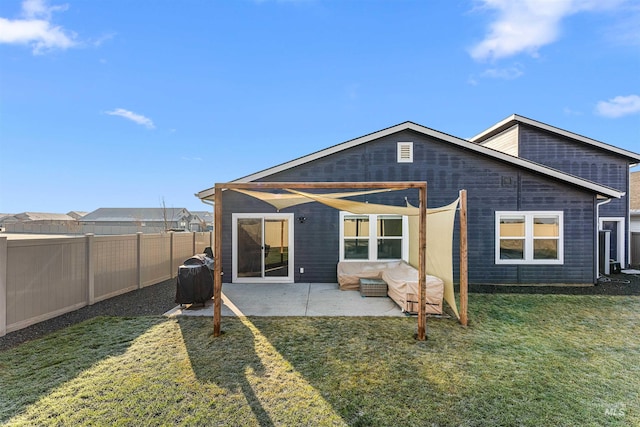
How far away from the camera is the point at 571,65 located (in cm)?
972

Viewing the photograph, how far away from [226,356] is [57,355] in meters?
2.28

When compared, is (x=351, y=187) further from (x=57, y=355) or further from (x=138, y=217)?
(x=138, y=217)

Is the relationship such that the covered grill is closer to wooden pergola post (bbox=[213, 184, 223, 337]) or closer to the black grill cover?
the black grill cover

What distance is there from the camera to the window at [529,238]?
8.40 metres

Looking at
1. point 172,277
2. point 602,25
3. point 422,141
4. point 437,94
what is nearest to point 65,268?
point 172,277

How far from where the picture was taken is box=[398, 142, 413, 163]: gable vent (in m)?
8.52

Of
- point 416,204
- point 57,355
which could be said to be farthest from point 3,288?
point 416,204

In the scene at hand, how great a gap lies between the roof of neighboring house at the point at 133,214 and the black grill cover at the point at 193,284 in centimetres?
4062

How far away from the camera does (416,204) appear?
28.2 feet

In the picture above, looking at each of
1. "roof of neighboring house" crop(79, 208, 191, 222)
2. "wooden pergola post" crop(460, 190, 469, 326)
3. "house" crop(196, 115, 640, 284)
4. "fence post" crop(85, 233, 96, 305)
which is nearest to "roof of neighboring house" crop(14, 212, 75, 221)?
"roof of neighboring house" crop(79, 208, 191, 222)

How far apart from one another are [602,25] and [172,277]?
15057 mm

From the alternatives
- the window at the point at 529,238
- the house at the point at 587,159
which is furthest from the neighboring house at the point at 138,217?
the window at the point at 529,238

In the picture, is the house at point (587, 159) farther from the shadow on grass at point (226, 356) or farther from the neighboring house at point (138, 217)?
the neighboring house at point (138, 217)

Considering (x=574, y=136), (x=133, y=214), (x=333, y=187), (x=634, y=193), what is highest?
(x=574, y=136)
